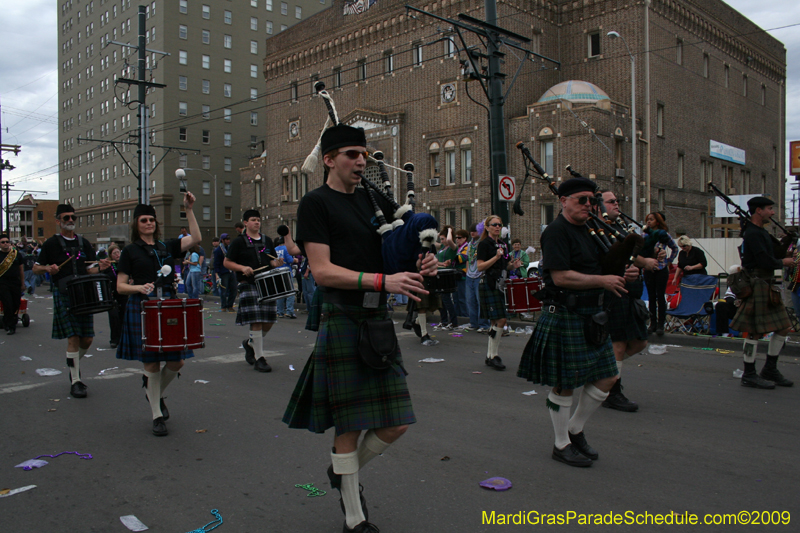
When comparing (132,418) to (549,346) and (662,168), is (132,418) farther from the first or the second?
(662,168)

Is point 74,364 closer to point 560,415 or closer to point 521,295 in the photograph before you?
point 560,415

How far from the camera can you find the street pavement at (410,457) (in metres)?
3.73

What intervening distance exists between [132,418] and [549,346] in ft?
13.1

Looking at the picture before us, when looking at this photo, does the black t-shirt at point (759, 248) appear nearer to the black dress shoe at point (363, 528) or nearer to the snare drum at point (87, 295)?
the black dress shoe at point (363, 528)

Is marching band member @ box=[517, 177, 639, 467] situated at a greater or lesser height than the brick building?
lesser

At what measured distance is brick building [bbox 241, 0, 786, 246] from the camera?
102ft

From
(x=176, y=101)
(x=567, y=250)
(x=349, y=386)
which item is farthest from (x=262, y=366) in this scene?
(x=176, y=101)

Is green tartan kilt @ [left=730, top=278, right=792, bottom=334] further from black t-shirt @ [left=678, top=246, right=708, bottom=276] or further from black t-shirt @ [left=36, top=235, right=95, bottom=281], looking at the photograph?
black t-shirt @ [left=36, top=235, right=95, bottom=281]

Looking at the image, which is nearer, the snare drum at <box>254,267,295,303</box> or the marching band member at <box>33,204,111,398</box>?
the marching band member at <box>33,204,111,398</box>

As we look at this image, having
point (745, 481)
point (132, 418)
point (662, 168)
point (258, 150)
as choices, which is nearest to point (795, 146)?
point (662, 168)

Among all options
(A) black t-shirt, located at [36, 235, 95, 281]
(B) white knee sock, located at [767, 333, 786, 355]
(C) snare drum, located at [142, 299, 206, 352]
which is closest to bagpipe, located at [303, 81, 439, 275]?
(C) snare drum, located at [142, 299, 206, 352]

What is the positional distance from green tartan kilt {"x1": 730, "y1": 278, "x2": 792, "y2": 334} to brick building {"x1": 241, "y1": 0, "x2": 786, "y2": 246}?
897 inches

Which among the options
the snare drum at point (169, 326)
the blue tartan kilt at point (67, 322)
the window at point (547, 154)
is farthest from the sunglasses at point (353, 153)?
the window at point (547, 154)

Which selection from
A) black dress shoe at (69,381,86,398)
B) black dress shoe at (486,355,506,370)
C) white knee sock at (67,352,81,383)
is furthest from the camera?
black dress shoe at (486,355,506,370)
